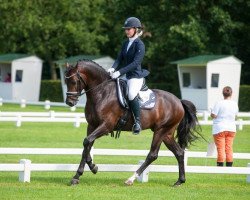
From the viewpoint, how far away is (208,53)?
55.1m

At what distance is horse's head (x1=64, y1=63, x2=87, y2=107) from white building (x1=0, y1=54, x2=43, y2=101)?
41.4m

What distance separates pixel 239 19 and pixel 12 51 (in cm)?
2081

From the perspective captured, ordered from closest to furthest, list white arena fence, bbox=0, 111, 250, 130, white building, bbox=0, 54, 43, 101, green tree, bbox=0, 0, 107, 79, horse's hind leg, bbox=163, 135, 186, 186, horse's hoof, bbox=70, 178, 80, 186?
horse's hoof, bbox=70, 178, 80, 186 → horse's hind leg, bbox=163, 135, 186, 186 → white arena fence, bbox=0, 111, 250, 130 → white building, bbox=0, 54, 43, 101 → green tree, bbox=0, 0, 107, 79

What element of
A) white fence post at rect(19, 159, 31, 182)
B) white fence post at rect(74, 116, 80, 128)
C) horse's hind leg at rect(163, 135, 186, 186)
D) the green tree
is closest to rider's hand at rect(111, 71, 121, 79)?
horse's hind leg at rect(163, 135, 186, 186)

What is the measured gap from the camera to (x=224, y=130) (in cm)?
1788

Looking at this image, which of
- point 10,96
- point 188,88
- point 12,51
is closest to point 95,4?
point 12,51

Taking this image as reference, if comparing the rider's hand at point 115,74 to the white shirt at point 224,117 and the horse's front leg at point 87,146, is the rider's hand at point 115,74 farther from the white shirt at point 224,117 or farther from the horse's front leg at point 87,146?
the white shirt at point 224,117

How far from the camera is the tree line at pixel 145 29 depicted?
54125 millimetres

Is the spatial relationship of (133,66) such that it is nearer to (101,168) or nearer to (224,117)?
(101,168)

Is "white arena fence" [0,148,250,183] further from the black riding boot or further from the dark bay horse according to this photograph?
the black riding boot

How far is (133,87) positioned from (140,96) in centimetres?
21

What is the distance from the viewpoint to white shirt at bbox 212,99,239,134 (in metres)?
17.9

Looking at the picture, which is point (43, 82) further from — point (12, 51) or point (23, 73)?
point (12, 51)

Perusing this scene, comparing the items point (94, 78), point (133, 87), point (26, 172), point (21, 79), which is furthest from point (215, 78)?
point (26, 172)
